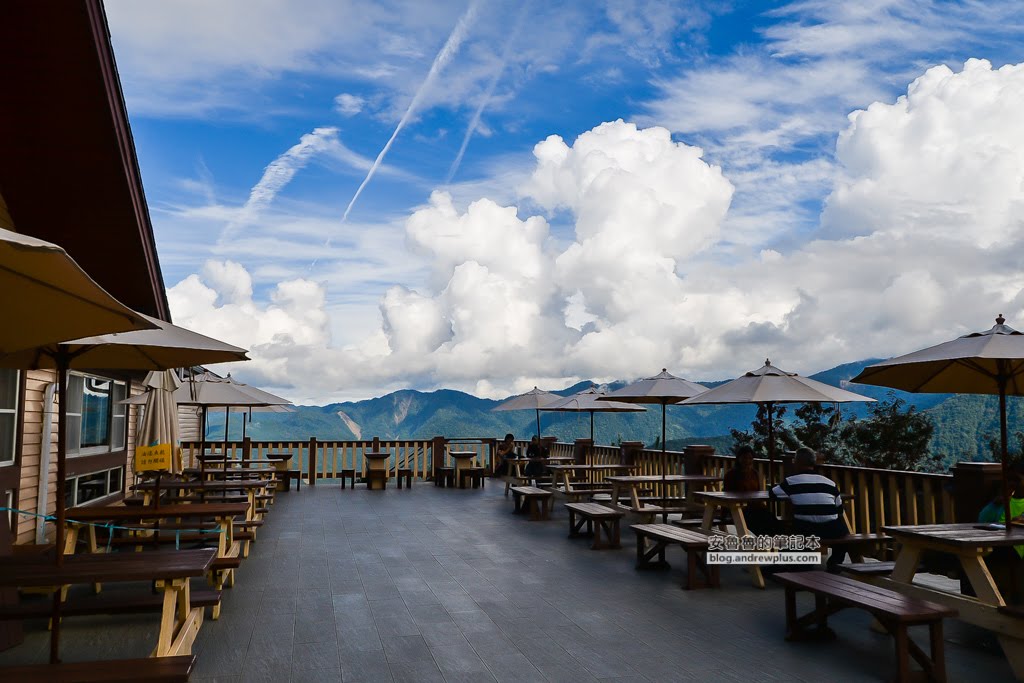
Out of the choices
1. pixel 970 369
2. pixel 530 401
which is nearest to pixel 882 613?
pixel 970 369

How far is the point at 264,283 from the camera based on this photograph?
1908 cm

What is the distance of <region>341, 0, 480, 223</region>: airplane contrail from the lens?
14.2 m

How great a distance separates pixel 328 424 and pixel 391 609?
3037 inches

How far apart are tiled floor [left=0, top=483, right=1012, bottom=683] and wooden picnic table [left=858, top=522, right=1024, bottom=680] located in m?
0.24

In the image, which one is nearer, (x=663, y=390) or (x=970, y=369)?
(x=970, y=369)

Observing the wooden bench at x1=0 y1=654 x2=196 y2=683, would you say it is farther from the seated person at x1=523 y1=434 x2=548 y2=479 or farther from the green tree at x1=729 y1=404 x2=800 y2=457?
the green tree at x1=729 y1=404 x2=800 y2=457

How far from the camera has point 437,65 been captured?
15.9 m

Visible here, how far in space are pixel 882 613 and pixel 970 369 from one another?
246cm

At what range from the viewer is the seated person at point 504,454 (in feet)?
54.9

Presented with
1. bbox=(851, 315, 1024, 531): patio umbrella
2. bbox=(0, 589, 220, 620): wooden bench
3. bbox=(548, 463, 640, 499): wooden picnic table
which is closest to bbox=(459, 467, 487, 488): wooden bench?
bbox=(548, 463, 640, 499): wooden picnic table

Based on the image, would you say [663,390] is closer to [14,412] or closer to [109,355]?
[109,355]

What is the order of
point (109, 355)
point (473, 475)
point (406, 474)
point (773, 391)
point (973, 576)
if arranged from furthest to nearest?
1. point (406, 474)
2. point (473, 475)
3. point (773, 391)
4. point (109, 355)
5. point (973, 576)

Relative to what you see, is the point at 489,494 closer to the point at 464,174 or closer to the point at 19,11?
the point at 464,174

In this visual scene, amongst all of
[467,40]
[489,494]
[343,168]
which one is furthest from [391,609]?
[343,168]
